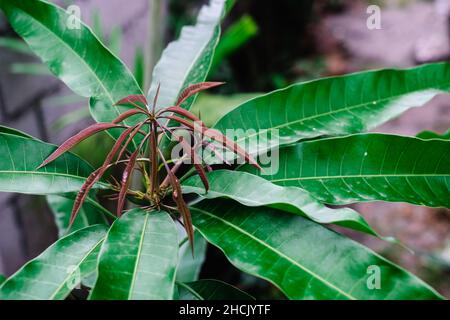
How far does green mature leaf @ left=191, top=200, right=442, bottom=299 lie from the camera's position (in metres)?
0.49

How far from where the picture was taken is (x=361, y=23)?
4.55 m

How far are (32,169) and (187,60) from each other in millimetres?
327

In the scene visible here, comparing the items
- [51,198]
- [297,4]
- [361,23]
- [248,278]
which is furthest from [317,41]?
[51,198]

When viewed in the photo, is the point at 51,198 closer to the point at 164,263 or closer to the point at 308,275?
the point at 164,263

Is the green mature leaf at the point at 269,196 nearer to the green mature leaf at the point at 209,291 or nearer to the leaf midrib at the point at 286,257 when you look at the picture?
the leaf midrib at the point at 286,257

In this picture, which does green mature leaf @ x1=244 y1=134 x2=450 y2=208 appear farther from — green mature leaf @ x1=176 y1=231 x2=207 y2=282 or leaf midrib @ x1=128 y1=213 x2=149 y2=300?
green mature leaf @ x1=176 y1=231 x2=207 y2=282

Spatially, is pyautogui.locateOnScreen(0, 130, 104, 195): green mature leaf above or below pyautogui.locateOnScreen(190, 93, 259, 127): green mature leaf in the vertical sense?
above

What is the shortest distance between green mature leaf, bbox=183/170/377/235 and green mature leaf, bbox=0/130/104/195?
165 mm

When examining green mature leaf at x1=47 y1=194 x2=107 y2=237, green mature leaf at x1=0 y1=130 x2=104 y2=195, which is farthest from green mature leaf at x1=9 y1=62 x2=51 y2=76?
green mature leaf at x1=0 y1=130 x2=104 y2=195

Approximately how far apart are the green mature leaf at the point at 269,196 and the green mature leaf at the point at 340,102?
101 millimetres

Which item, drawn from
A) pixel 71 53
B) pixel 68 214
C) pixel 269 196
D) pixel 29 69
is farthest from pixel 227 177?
pixel 29 69

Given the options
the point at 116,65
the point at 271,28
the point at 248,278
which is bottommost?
the point at 248,278
